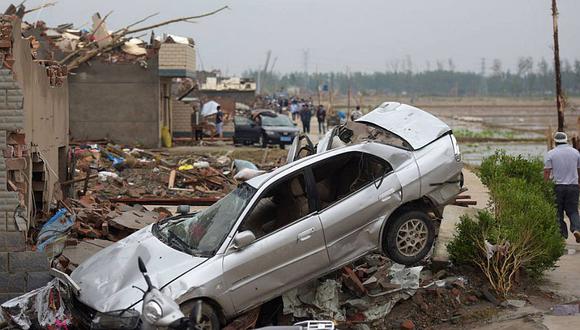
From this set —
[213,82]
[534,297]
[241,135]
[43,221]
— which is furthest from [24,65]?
[213,82]

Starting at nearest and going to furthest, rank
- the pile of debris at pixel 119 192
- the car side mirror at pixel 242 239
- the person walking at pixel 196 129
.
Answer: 1. the car side mirror at pixel 242 239
2. the pile of debris at pixel 119 192
3. the person walking at pixel 196 129

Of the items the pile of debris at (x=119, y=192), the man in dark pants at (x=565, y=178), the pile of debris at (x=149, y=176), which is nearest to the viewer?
the pile of debris at (x=119, y=192)

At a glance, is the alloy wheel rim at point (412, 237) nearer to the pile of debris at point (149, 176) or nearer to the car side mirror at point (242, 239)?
the car side mirror at point (242, 239)

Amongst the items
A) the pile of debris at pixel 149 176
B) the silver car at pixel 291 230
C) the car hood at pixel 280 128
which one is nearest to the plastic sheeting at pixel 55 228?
the silver car at pixel 291 230

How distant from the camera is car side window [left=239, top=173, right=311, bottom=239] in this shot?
9.34m

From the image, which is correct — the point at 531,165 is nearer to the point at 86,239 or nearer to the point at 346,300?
the point at 346,300

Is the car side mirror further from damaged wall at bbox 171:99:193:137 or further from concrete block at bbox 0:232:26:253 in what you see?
damaged wall at bbox 171:99:193:137

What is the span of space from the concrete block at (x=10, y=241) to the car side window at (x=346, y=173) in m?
3.44

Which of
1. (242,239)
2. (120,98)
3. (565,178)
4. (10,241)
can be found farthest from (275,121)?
(242,239)

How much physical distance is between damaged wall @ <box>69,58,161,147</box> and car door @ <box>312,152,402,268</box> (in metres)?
23.9

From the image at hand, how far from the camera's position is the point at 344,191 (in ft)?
32.9

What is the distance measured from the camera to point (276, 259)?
8.75 meters

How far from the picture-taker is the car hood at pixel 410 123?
10289 millimetres

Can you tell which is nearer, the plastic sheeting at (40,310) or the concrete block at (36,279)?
the plastic sheeting at (40,310)
